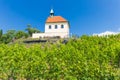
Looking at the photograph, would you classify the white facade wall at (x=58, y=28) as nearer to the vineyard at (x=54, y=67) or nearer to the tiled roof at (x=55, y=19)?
the tiled roof at (x=55, y=19)

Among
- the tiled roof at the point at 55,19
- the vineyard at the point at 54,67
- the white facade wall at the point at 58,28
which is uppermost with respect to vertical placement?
the tiled roof at the point at 55,19

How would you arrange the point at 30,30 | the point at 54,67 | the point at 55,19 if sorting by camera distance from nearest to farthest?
the point at 54,67 → the point at 55,19 → the point at 30,30

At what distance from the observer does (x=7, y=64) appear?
54.0ft

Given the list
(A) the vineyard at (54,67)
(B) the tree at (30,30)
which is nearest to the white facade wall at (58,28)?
(B) the tree at (30,30)

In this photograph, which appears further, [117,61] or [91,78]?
[117,61]

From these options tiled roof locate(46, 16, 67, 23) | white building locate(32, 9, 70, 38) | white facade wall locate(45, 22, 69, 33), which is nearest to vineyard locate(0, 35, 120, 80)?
white building locate(32, 9, 70, 38)

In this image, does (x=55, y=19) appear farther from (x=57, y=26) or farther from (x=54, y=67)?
(x=54, y=67)

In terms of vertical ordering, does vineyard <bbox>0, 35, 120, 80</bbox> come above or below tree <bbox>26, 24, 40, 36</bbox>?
below

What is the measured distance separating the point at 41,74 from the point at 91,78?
10.5 ft

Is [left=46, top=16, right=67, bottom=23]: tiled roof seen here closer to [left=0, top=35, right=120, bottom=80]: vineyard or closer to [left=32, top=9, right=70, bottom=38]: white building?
[left=32, top=9, right=70, bottom=38]: white building

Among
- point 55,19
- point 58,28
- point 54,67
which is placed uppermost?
point 55,19

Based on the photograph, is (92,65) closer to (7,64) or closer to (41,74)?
(41,74)

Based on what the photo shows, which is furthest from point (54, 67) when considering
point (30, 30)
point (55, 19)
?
point (30, 30)

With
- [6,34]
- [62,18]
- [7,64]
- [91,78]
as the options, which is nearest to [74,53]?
[91,78]
